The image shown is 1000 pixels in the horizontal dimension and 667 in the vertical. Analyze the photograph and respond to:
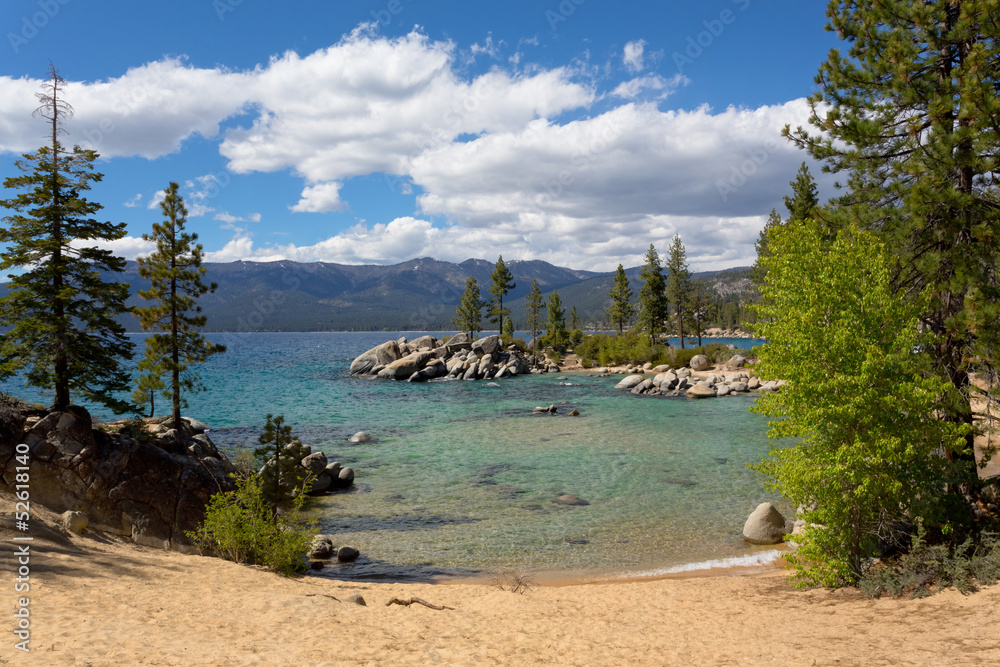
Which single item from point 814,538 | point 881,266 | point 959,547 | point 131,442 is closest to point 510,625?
point 814,538

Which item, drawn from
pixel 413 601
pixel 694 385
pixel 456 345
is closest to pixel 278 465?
pixel 413 601

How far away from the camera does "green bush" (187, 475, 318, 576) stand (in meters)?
13.5

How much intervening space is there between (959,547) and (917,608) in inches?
78.1

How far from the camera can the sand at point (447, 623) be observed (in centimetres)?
762

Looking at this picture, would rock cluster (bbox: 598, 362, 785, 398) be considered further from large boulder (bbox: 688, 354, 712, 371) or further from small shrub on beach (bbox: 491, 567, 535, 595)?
small shrub on beach (bbox: 491, 567, 535, 595)

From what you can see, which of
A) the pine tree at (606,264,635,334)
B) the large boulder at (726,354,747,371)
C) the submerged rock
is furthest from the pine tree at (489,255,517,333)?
the submerged rock

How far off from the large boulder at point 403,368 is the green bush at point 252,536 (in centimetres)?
5978

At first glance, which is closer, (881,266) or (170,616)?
(170,616)

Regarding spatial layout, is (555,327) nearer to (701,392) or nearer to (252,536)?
(701,392)

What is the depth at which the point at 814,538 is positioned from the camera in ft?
36.6

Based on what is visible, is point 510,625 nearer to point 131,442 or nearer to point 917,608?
point 917,608

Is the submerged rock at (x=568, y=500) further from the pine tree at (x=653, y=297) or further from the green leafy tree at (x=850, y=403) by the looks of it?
the pine tree at (x=653, y=297)

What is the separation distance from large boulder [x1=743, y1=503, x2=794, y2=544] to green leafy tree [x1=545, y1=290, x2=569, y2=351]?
74.1 meters

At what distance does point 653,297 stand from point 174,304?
2770 inches
